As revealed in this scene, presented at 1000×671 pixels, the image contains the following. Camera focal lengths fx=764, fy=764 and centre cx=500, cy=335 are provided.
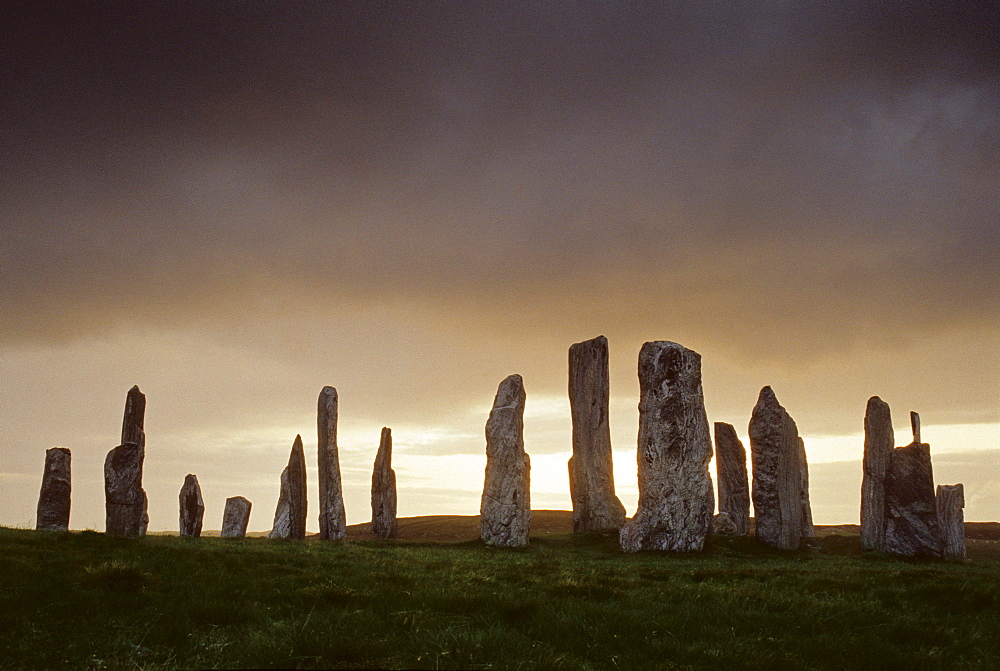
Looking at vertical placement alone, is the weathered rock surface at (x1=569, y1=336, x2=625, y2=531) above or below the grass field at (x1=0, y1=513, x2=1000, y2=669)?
above

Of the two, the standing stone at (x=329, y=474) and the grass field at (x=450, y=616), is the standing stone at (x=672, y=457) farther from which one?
the standing stone at (x=329, y=474)

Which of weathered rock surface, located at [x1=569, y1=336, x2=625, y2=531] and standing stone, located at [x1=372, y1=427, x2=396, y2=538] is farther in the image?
weathered rock surface, located at [x1=569, y1=336, x2=625, y2=531]

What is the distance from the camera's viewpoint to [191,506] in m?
34.9

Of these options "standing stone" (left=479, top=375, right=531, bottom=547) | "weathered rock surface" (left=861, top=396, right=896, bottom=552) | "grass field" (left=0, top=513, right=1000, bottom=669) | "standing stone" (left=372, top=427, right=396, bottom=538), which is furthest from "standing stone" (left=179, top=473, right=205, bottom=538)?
"weathered rock surface" (left=861, top=396, right=896, bottom=552)

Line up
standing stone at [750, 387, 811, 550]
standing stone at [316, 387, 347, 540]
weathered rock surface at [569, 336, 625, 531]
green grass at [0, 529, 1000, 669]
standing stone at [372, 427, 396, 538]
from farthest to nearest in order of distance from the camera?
weathered rock surface at [569, 336, 625, 531] < standing stone at [372, 427, 396, 538] < standing stone at [316, 387, 347, 540] < standing stone at [750, 387, 811, 550] < green grass at [0, 529, 1000, 669]

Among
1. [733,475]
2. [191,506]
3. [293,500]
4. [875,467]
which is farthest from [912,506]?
[191,506]

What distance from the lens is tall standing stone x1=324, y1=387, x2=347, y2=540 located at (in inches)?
1253

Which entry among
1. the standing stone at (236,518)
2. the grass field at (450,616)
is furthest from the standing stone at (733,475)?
the standing stone at (236,518)

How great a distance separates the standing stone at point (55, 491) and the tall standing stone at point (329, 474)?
383 inches

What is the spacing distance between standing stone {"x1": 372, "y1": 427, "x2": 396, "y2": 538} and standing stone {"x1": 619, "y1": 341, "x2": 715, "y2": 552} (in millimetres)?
11568

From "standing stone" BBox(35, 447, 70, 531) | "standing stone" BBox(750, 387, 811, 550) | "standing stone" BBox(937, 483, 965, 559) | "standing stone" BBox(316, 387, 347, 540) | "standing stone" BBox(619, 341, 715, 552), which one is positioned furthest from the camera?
"standing stone" BBox(316, 387, 347, 540)

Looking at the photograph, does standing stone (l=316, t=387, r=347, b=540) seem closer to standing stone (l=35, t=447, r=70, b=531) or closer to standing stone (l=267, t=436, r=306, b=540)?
standing stone (l=267, t=436, r=306, b=540)

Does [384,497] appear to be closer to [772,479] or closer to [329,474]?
[329,474]

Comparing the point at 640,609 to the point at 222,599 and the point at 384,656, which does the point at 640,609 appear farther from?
the point at 222,599
